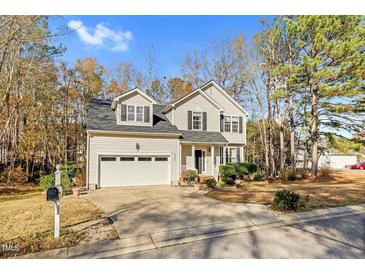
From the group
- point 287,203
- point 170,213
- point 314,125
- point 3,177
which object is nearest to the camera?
point 170,213

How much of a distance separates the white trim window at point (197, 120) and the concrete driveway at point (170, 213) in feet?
26.8

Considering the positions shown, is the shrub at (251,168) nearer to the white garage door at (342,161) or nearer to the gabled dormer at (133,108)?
the gabled dormer at (133,108)

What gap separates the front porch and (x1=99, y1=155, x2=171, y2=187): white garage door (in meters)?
1.90

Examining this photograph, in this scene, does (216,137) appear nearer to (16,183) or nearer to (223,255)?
(223,255)

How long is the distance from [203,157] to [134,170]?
5.64 meters

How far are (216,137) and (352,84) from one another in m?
8.89

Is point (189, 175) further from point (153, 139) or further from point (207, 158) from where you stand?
point (153, 139)

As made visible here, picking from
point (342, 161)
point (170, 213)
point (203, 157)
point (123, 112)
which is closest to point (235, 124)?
point (203, 157)

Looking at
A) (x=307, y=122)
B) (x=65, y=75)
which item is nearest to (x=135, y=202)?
(x=307, y=122)

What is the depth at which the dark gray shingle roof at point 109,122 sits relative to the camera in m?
12.9

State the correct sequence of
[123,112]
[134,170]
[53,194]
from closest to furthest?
[53,194]
[134,170]
[123,112]

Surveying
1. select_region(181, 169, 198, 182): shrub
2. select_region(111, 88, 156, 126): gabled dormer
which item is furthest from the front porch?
select_region(111, 88, 156, 126): gabled dormer

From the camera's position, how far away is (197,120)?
1677 cm

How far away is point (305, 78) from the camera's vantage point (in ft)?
47.2
